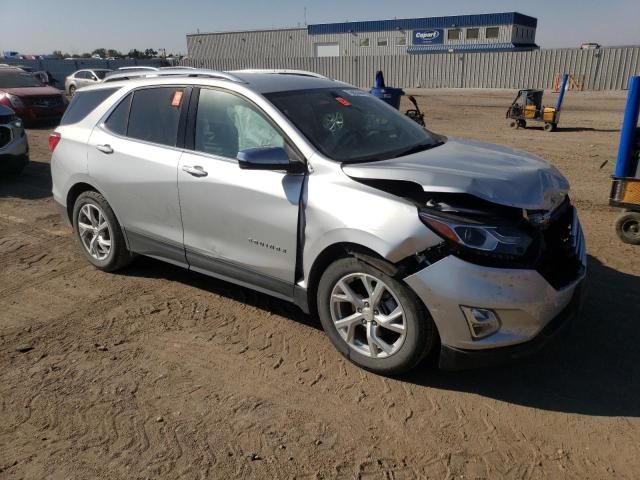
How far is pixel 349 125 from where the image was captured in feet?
13.4

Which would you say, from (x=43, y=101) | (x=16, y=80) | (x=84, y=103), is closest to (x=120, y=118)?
(x=84, y=103)

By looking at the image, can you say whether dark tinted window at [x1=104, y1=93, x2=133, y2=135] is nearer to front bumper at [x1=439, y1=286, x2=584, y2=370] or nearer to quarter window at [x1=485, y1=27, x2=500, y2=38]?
front bumper at [x1=439, y1=286, x2=584, y2=370]

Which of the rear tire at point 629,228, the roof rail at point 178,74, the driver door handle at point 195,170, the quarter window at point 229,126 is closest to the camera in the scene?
the quarter window at point 229,126

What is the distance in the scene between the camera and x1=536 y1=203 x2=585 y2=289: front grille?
3.26 metres

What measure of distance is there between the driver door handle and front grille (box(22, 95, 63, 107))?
47.0ft

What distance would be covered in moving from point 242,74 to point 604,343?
335cm

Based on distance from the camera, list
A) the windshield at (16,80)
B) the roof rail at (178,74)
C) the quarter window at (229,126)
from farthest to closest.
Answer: the windshield at (16,80) → the roof rail at (178,74) → the quarter window at (229,126)

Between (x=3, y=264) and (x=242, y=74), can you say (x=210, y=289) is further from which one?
Answer: (x=3, y=264)

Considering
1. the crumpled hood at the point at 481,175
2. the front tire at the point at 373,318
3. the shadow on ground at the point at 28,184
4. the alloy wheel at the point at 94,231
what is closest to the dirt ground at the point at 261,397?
the front tire at the point at 373,318

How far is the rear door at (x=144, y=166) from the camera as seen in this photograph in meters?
4.37

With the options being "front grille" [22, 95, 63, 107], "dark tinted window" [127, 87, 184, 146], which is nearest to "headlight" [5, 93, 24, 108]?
"front grille" [22, 95, 63, 107]

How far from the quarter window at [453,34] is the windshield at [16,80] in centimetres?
4750

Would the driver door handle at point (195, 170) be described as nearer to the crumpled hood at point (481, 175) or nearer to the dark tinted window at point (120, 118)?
the dark tinted window at point (120, 118)

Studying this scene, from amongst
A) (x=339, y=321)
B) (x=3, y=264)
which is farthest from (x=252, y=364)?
(x=3, y=264)
